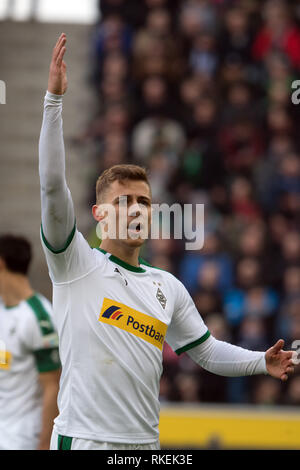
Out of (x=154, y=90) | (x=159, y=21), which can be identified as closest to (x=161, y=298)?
(x=154, y=90)

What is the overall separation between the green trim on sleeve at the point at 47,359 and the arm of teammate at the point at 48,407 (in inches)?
1.3

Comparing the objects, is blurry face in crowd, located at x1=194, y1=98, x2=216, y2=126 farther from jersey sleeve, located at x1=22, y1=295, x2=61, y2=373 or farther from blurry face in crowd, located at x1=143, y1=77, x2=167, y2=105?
jersey sleeve, located at x1=22, y1=295, x2=61, y2=373

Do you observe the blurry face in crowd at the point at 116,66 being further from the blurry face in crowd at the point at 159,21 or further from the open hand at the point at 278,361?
the open hand at the point at 278,361

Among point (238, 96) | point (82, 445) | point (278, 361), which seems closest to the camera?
point (82, 445)

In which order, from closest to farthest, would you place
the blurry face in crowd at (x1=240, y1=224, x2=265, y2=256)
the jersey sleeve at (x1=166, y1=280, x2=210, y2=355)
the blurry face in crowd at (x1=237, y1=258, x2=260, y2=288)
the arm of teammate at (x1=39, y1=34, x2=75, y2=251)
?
the arm of teammate at (x1=39, y1=34, x2=75, y2=251) < the jersey sleeve at (x1=166, y1=280, x2=210, y2=355) < the blurry face in crowd at (x1=237, y1=258, x2=260, y2=288) < the blurry face in crowd at (x1=240, y1=224, x2=265, y2=256)

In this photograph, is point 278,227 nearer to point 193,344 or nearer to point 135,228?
point 193,344

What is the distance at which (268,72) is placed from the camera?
36.4 feet

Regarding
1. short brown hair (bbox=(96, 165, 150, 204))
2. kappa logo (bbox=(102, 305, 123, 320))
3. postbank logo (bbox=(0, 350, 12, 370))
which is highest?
short brown hair (bbox=(96, 165, 150, 204))

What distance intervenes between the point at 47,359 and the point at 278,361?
1760 mm

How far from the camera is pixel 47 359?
5.12 metres

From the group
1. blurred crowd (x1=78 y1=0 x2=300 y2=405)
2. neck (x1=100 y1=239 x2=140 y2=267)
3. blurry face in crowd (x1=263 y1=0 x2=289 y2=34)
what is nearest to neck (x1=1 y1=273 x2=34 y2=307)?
neck (x1=100 y1=239 x2=140 y2=267)

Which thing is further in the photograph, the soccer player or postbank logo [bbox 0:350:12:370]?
postbank logo [bbox 0:350:12:370]

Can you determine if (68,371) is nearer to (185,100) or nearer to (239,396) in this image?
(239,396)

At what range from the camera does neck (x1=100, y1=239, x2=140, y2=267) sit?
3826 millimetres
